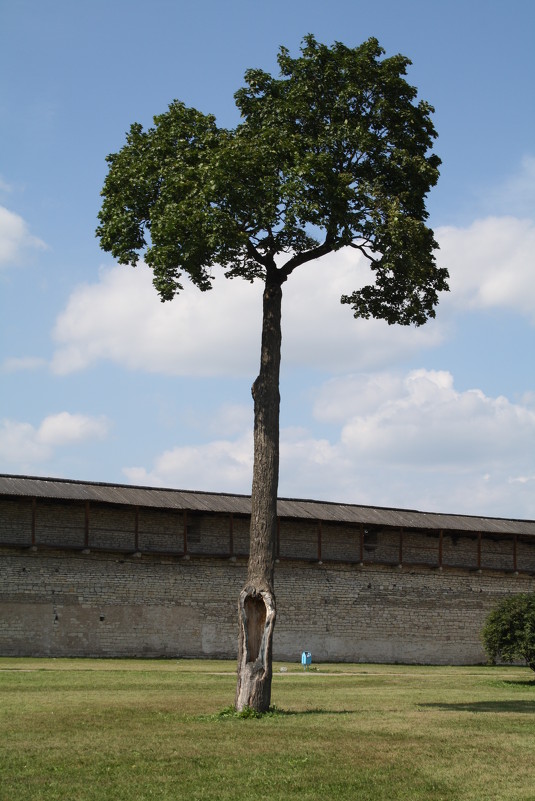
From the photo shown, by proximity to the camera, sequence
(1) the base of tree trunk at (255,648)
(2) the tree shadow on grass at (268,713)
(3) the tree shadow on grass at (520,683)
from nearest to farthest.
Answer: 1. (2) the tree shadow on grass at (268,713)
2. (1) the base of tree trunk at (255,648)
3. (3) the tree shadow on grass at (520,683)

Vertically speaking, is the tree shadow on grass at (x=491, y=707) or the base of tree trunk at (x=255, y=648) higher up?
the base of tree trunk at (x=255, y=648)

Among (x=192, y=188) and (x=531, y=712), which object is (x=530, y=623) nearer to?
(x=531, y=712)

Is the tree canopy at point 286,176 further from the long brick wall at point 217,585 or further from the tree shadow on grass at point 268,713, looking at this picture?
the long brick wall at point 217,585

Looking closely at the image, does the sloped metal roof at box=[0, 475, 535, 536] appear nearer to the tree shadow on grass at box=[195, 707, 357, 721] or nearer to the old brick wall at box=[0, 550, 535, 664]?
the old brick wall at box=[0, 550, 535, 664]

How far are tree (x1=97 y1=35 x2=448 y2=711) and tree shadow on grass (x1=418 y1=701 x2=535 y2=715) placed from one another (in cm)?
316

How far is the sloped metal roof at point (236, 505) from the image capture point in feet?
86.7

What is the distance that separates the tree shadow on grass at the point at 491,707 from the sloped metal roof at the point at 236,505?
542 inches

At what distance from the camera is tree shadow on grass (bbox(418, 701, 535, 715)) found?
13.7m

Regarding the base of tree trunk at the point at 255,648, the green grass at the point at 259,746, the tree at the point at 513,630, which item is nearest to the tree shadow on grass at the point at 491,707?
the green grass at the point at 259,746

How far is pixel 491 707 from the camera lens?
47.2 feet

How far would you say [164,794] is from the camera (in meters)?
7.44

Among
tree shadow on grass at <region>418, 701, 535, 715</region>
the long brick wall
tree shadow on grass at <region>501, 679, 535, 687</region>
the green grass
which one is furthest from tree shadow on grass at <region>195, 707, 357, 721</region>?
the long brick wall

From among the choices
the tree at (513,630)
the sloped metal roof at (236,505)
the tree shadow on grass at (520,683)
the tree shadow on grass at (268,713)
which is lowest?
the tree shadow on grass at (520,683)

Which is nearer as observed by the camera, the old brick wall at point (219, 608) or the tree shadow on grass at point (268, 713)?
the tree shadow on grass at point (268, 713)
